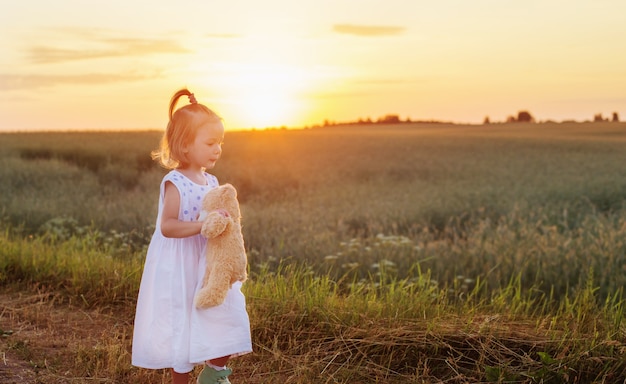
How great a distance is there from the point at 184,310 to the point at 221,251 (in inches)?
14.3

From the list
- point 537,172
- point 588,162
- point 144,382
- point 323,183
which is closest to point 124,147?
point 323,183

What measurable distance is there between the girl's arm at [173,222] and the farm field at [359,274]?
1205 mm

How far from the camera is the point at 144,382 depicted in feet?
13.1

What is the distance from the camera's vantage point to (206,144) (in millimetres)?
3229

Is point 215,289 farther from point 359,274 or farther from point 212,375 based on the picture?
point 359,274

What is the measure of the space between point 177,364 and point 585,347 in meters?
2.21

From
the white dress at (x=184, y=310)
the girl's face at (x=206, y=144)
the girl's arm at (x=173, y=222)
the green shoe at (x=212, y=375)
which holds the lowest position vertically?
the green shoe at (x=212, y=375)

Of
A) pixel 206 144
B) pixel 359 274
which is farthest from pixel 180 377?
pixel 359 274

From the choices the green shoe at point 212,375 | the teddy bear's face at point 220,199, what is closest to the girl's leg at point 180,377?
the green shoe at point 212,375

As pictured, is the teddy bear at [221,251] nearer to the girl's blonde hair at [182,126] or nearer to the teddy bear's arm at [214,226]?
the teddy bear's arm at [214,226]

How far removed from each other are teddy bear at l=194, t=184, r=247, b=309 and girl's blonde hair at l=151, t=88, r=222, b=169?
264 millimetres

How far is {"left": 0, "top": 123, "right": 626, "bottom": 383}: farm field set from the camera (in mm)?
3984

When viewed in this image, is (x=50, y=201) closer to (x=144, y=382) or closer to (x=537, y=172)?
(x=144, y=382)

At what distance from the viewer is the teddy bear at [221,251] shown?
3102mm
